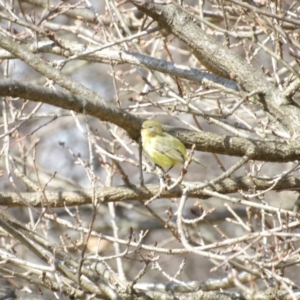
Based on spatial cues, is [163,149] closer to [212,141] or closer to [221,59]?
[221,59]

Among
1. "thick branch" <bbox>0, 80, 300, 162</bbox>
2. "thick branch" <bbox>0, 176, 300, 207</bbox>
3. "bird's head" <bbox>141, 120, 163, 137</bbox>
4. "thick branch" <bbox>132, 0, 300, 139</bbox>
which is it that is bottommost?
"thick branch" <bbox>0, 176, 300, 207</bbox>

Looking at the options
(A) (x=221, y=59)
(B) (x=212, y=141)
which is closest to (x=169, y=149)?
(A) (x=221, y=59)

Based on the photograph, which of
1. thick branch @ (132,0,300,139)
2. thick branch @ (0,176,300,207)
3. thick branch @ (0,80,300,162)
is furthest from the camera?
thick branch @ (132,0,300,139)

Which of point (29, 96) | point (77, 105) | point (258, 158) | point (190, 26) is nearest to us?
point (29, 96)

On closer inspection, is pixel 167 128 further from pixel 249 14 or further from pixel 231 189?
pixel 249 14

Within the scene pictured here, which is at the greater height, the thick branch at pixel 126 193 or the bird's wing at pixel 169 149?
the bird's wing at pixel 169 149

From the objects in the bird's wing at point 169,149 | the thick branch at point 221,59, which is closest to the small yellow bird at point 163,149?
the bird's wing at point 169,149

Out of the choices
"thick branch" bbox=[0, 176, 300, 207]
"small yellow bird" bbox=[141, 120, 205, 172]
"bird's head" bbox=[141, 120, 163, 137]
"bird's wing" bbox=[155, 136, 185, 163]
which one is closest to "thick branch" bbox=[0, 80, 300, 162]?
"thick branch" bbox=[0, 176, 300, 207]

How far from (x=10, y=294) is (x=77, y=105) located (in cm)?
159

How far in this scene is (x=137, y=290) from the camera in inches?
185

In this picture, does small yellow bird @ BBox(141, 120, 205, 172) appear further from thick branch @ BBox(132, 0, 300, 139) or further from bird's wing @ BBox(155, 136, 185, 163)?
thick branch @ BBox(132, 0, 300, 139)

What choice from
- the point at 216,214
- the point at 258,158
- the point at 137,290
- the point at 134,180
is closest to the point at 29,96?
the point at 258,158

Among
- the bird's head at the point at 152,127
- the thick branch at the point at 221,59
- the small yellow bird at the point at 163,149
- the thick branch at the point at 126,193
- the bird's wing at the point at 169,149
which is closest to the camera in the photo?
the thick branch at the point at 126,193

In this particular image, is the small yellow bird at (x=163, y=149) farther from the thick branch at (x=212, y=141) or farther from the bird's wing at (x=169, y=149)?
the thick branch at (x=212, y=141)
